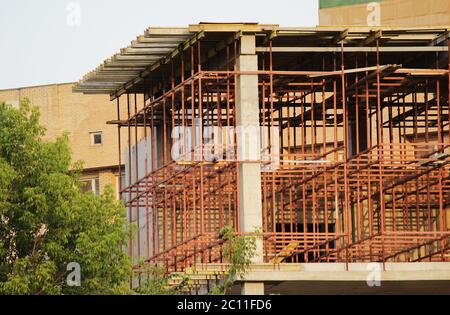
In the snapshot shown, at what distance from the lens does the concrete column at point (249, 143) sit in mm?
48688

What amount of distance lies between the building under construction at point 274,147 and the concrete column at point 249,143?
3 cm

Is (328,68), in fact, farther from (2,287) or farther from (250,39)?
(2,287)

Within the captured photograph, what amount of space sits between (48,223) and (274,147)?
475 inches

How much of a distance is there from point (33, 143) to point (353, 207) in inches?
576

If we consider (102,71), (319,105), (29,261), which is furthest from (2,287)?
(319,105)

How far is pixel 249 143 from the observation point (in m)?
49.1

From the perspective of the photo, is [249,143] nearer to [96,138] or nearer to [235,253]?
[235,253]

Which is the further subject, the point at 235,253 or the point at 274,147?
the point at 274,147

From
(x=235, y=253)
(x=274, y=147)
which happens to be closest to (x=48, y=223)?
(x=235, y=253)

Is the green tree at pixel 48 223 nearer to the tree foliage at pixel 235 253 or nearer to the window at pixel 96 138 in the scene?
the tree foliage at pixel 235 253

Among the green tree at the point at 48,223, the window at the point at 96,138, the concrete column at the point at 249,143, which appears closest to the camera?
the concrete column at the point at 249,143

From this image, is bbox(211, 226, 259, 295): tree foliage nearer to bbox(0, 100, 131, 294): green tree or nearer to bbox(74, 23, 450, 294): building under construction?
bbox(74, 23, 450, 294): building under construction

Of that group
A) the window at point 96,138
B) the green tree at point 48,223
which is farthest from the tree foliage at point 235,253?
the window at point 96,138

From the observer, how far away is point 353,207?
6219 centimetres
